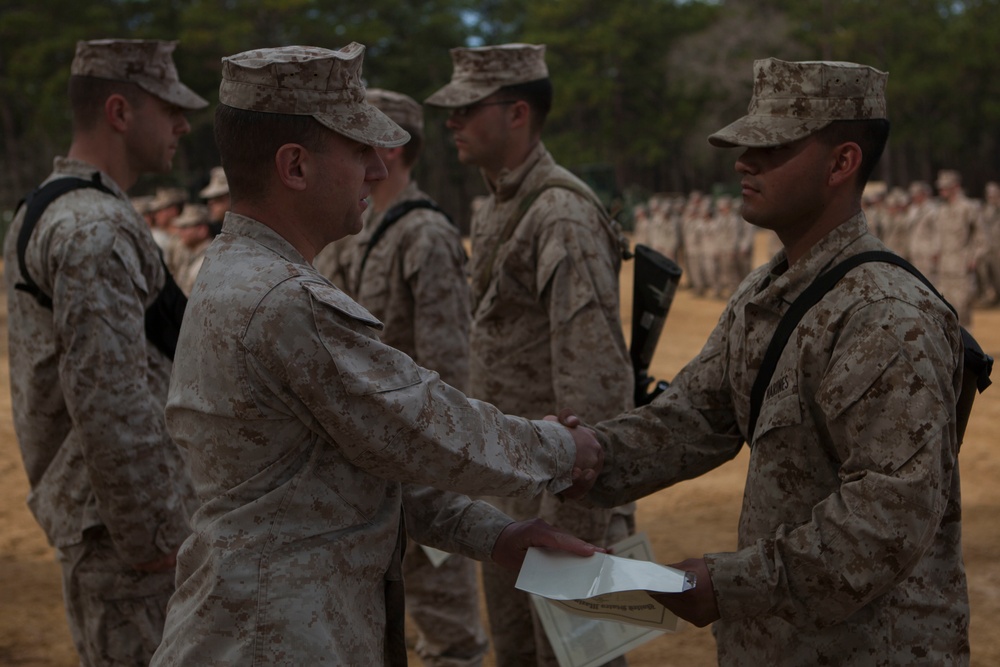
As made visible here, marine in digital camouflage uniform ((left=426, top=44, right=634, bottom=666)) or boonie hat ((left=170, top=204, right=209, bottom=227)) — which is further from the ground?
Result: marine in digital camouflage uniform ((left=426, top=44, right=634, bottom=666))

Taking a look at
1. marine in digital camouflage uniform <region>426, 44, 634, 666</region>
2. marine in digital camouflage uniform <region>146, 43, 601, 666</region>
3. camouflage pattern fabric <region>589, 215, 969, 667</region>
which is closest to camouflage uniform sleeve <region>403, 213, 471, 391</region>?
marine in digital camouflage uniform <region>426, 44, 634, 666</region>

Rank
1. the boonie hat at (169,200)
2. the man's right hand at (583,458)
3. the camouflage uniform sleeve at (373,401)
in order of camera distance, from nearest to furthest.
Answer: the camouflage uniform sleeve at (373,401) → the man's right hand at (583,458) → the boonie hat at (169,200)

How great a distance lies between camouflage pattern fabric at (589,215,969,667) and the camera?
2400 millimetres

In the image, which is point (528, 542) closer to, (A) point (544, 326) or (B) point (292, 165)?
(B) point (292, 165)

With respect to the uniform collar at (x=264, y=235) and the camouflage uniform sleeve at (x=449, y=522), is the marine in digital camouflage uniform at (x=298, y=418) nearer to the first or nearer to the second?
the uniform collar at (x=264, y=235)

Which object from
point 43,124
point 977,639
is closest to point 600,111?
point 43,124

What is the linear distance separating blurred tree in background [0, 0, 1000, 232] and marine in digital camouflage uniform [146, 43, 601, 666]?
3386 cm

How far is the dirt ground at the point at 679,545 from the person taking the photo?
573 centimetres

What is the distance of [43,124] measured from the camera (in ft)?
135

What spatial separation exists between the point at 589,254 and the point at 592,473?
1.30 metres

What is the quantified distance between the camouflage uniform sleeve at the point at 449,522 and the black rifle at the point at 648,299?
1.32 m

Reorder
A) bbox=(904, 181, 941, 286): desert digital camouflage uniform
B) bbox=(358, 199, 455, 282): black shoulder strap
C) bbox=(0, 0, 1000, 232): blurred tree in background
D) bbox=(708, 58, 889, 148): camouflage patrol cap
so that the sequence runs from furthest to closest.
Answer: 1. bbox=(0, 0, 1000, 232): blurred tree in background
2. bbox=(904, 181, 941, 286): desert digital camouflage uniform
3. bbox=(358, 199, 455, 282): black shoulder strap
4. bbox=(708, 58, 889, 148): camouflage patrol cap

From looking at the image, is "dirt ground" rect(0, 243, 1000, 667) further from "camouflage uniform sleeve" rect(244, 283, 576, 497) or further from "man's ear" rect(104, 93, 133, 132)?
"camouflage uniform sleeve" rect(244, 283, 576, 497)

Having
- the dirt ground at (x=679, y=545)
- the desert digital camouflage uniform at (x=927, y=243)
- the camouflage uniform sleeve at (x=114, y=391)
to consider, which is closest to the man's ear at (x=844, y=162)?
the camouflage uniform sleeve at (x=114, y=391)
